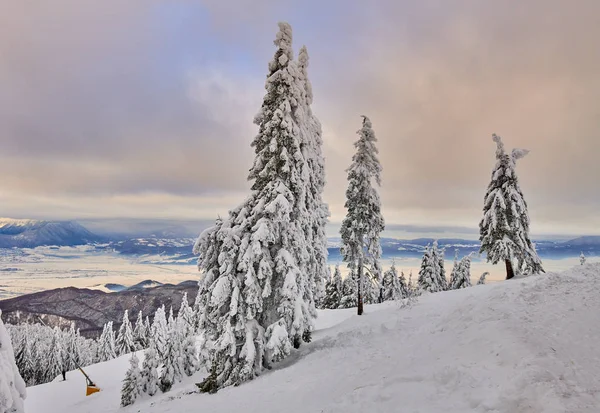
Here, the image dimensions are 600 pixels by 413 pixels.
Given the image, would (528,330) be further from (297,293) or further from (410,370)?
(297,293)

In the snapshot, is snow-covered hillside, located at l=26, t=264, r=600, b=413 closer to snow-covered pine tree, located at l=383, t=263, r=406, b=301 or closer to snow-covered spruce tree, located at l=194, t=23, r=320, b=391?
snow-covered spruce tree, located at l=194, t=23, r=320, b=391

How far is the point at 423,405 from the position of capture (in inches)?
307

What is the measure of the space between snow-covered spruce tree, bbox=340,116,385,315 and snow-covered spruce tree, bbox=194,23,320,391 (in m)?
9.79

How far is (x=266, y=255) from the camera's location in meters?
16.6

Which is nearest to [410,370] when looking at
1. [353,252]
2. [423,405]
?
[423,405]

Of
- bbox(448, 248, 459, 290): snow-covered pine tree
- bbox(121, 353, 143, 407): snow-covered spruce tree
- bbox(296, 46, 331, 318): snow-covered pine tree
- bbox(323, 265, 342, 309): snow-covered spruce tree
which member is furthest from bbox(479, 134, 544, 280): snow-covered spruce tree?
bbox(323, 265, 342, 309): snow-covered spruce tree

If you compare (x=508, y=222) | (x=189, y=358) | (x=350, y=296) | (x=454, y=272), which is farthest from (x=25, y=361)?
(x=508, y=222)

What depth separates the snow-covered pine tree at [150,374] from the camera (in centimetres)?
3231

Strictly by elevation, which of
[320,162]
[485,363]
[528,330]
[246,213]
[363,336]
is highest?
[320,162]

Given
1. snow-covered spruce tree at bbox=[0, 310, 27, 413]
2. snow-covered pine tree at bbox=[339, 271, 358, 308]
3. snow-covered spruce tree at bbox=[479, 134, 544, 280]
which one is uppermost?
snow-covered spruce tree at bbox=[479, 134, 544, 280]

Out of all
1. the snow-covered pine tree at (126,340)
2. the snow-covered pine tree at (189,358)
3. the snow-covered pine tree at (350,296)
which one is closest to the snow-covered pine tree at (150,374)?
the snow-covered pine tree at (189,358)

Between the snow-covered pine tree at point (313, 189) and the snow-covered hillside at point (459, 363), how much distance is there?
3.81 m

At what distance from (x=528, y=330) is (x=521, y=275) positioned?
68.3ft

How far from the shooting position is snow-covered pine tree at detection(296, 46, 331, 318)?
1866 cm
